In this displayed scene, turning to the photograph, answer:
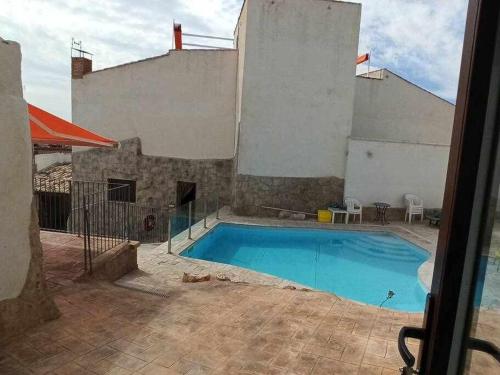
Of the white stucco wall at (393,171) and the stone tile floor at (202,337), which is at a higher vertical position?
the white stucco wall at (393,171)

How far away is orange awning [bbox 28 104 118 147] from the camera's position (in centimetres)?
437

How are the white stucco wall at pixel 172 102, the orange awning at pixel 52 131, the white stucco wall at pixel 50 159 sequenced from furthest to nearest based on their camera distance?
the white stucco wall at pixel 50 159
the white stucco wall at pixel 172 102
the orange awning at pixel 52 131

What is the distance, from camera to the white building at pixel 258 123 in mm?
12117

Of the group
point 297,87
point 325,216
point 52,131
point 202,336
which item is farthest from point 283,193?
point 202,336

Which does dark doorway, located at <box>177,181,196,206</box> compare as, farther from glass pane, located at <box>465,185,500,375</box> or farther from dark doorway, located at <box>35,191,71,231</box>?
glass pane, located at <box>465,185,500,375</box>

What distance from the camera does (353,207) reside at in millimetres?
12406

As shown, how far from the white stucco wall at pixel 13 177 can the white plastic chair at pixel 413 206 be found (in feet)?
40.8

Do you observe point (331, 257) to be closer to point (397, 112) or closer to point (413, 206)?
point (413, 206)

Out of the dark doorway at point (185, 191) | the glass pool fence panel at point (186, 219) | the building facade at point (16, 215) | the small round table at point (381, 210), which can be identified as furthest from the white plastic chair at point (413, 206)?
the building facade at point (16, 215)

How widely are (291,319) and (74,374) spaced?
214 centimetres

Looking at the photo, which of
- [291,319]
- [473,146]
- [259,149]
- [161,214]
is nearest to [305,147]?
[259,149]

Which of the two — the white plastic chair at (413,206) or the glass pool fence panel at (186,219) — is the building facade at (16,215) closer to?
the glass pool fence panel at (186,219)

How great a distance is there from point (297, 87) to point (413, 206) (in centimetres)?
622

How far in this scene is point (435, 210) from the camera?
1280cm
